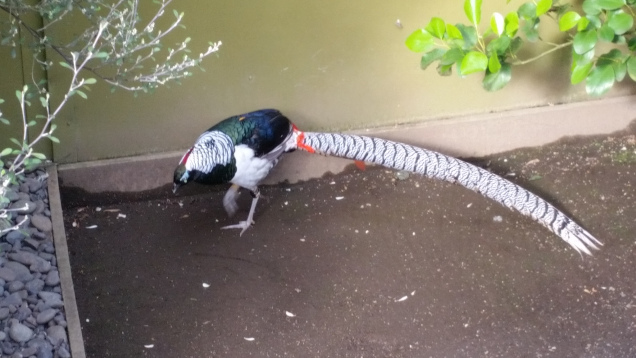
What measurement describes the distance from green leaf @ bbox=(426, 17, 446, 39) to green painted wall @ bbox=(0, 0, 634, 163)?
0.49 metres

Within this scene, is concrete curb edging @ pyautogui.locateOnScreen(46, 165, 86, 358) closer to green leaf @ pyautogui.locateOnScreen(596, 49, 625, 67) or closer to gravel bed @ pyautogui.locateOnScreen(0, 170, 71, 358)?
gravel bed @ pyautogui.locateOnScreen(0, 170, 71, 358)

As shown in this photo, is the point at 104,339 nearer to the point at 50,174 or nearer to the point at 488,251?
the point at 50,174

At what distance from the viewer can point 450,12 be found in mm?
4758

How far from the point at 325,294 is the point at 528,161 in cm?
202

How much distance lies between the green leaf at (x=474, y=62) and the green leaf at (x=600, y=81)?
2.08 feet

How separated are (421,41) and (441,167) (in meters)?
0.78

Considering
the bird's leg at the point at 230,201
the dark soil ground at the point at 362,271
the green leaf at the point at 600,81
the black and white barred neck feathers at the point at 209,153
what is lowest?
the dark soil ground at the point at 362,271

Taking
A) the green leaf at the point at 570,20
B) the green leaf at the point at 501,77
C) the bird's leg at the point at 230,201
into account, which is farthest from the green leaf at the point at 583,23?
the bird's leg at the point at 230,201

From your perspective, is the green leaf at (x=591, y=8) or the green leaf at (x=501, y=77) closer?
the green leaf at (x=591, y=8)

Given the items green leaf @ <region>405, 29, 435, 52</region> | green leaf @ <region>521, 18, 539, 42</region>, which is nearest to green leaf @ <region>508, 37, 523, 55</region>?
green leaf @ <region>521, 18, 539, 42</region>

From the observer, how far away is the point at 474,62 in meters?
4.11

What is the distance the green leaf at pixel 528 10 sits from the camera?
445 cm

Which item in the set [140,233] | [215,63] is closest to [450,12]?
[215,63]

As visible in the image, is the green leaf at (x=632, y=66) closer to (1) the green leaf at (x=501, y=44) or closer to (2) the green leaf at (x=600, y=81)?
(2) the green leaf at (x=600, y=81)
